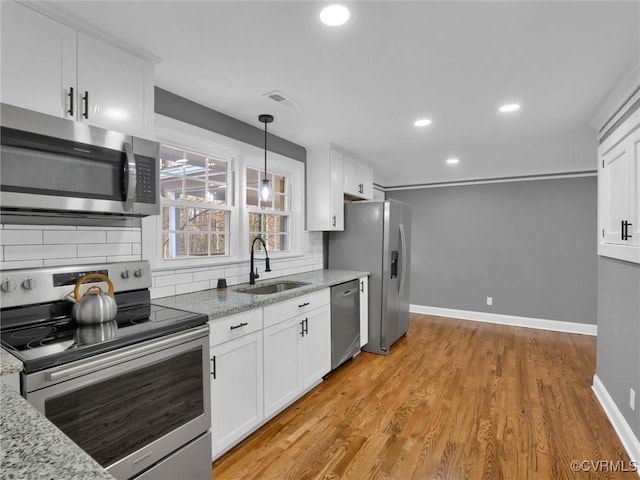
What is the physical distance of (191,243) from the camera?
2.65 m

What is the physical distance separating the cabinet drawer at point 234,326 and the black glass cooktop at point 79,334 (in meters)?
0.17

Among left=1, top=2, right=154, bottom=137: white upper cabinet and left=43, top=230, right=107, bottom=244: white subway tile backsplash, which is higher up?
left=1, top=2, right=154, bottom=137: white upper cabinet

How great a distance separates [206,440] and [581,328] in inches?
203

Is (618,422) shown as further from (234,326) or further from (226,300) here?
(226,300)

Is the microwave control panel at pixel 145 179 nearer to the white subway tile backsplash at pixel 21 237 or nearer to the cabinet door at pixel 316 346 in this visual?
the white subway tile backsplash at pixel 21 237

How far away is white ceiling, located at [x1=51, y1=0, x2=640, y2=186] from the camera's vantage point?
1518mm

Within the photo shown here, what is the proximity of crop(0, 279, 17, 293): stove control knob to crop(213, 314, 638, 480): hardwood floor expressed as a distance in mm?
1431

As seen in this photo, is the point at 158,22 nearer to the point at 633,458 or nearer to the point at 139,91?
the point at 139,91

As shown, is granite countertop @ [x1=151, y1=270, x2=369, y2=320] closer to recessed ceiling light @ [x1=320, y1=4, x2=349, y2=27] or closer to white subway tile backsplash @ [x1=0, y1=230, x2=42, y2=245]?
white subway tile backsplash @ [x1=0, y1=230, x2=42, y2=245]

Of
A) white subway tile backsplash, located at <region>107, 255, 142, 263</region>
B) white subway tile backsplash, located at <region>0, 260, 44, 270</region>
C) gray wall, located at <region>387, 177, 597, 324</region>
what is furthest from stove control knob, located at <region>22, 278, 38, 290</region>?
gray wall, located at <region>387, 177, 597, 324</region>

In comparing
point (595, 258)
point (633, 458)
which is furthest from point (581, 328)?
point (633, 458)

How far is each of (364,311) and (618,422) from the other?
221 cm

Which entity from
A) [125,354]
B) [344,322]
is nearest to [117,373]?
[125,354]

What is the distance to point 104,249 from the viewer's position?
1924 millimetres
